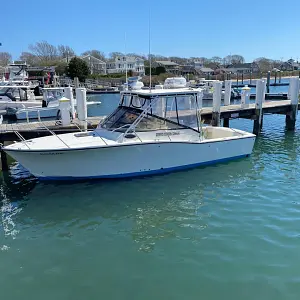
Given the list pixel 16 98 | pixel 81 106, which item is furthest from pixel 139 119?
pixel 16 98

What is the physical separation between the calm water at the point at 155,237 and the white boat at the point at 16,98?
17684mm

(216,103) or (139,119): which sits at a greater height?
(216,103)

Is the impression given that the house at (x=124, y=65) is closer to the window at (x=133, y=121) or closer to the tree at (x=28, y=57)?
the tree at (x=28, y=57)

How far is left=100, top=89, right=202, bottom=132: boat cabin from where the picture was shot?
407 inches

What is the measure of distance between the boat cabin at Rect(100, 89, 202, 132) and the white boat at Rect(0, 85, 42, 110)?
1836cm

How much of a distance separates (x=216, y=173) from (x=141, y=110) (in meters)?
3.28

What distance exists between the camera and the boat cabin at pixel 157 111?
33.9 ft

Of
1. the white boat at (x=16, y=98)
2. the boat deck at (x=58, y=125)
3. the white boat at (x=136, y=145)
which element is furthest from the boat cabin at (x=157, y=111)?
the white boat at (x=16, y=98)

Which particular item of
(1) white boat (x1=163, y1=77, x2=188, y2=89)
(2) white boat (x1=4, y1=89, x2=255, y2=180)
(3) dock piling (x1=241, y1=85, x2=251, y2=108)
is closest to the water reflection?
(2) white boat (x1=4, y1=89, x2=255, y2=180)

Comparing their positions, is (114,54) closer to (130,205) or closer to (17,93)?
(17,93)

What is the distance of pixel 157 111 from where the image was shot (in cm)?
1052

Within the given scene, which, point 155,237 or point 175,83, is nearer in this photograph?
point 155,237

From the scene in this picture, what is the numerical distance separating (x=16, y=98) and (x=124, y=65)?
222 feet

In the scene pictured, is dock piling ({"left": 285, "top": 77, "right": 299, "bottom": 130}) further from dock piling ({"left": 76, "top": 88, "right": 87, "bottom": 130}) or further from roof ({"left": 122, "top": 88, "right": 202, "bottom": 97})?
dock piling ({"left": 76, "top": 88, "right": 87, "bottom": 130})
